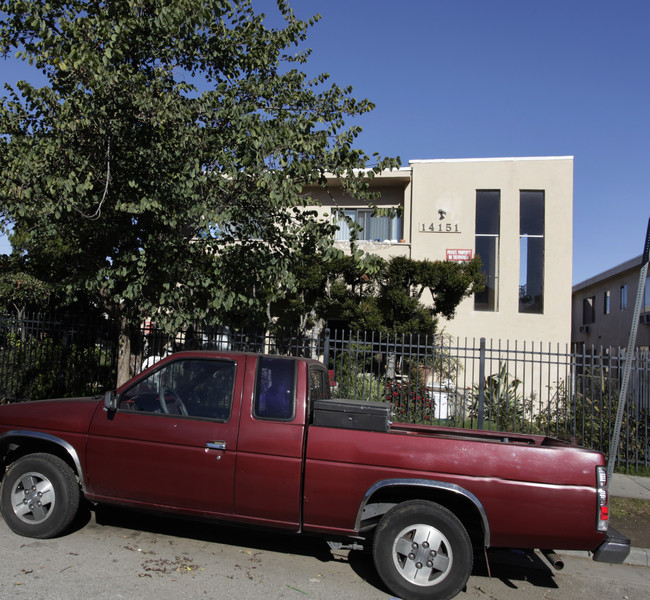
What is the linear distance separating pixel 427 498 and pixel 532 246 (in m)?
12.2

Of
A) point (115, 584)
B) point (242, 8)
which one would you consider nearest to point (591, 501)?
point (115, 584)

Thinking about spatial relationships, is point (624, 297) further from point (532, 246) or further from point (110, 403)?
point (110, 403)

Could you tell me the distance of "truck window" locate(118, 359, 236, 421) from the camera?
4641mm

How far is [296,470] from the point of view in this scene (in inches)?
165

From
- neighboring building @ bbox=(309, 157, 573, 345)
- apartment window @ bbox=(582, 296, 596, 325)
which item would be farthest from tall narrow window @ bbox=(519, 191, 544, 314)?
apartment window @ bbox=(582, 296, 596, 325)

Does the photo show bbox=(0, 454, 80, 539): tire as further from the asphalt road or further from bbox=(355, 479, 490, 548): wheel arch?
bbox=(355, 479, 490, 548): wheel arch

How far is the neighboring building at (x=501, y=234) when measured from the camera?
14.6 metres

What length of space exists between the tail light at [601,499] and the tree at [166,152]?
3.99 metres

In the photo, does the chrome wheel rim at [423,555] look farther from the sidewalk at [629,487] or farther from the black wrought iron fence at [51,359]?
the black wrought iron fence at [51,359]

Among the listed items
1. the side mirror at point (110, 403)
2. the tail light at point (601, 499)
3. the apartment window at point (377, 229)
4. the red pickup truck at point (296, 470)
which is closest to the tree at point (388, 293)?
the apartment window at point (377, 229)

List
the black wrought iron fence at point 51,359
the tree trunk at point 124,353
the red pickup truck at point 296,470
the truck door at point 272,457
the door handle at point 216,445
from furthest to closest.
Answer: the black wrought iron fence at point 51,359 → the tree trunk at point 124,353 → the door handle at point 216,445 → the truck door at point 272,457 → the red pickup truck at point 296,470

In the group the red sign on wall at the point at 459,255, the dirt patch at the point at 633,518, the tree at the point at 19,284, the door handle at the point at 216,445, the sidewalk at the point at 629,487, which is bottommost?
the dirt patch at the point at 633,518

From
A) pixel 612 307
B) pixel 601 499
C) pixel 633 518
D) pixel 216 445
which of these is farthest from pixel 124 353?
pixel 612 307

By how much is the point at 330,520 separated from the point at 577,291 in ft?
104
